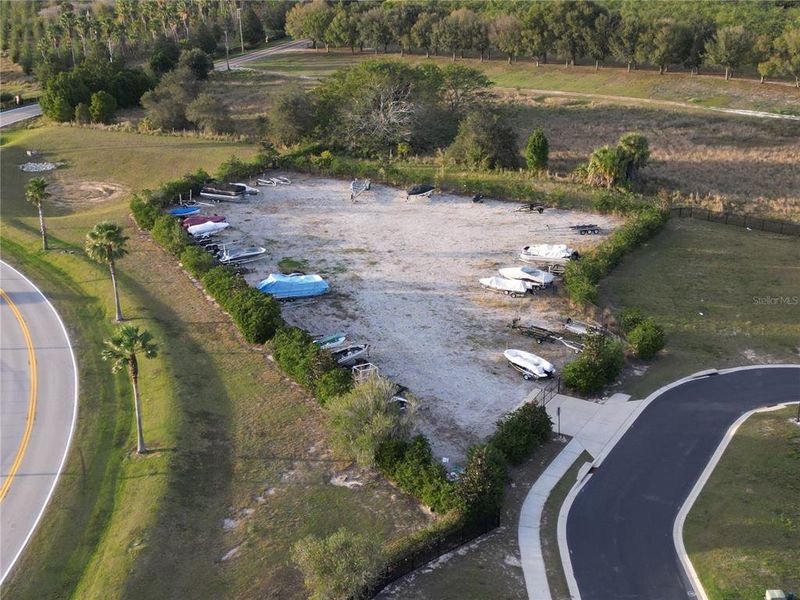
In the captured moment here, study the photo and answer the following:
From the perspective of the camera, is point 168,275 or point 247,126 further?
point 247,126

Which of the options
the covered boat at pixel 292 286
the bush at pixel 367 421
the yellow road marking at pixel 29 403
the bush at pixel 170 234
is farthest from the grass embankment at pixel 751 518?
the bush at pixel 170 234

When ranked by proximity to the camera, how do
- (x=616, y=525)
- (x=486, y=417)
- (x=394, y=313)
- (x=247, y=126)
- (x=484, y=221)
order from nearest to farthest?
(x=616, y=525)
(x=486, y=417)
(x=394, y=313)
(x=484, y=221)
(x=247, y=126)

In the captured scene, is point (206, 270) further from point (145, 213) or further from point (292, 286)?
point (145, 213)

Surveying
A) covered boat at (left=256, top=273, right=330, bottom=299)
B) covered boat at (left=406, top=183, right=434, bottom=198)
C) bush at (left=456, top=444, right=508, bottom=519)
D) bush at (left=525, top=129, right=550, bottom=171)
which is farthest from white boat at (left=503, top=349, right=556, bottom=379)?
bush at (left=525, top=129, right=550, bottom=171)

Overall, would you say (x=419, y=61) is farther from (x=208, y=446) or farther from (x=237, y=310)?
(x=208, y=446)

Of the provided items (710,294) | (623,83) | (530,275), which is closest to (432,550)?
(530,275)

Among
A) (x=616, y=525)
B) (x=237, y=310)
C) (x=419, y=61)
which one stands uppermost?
(x=419, y=61)

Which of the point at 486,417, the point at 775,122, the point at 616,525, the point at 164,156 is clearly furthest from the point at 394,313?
the point at 775,122

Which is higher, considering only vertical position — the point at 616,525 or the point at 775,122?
the point at 775,122
